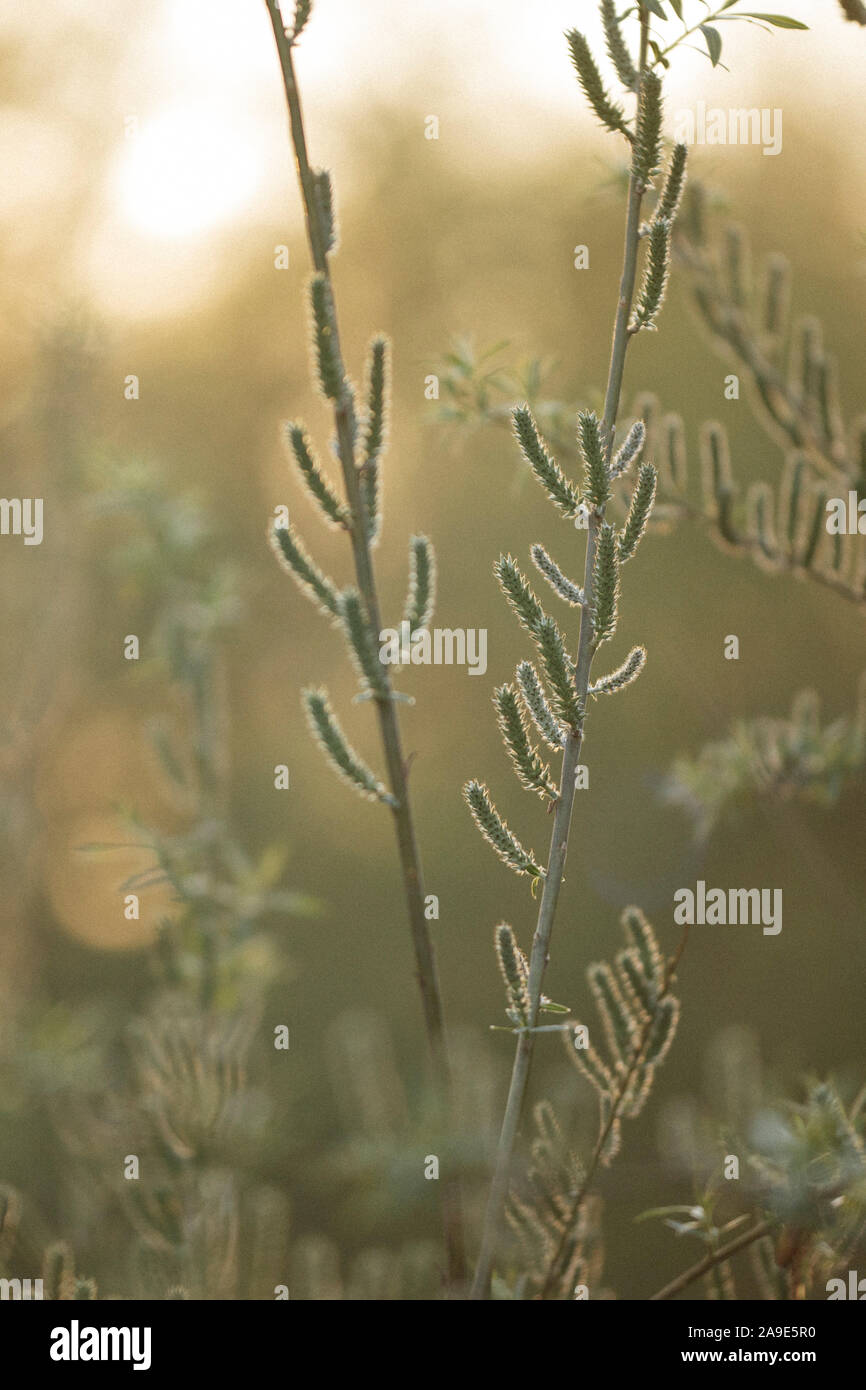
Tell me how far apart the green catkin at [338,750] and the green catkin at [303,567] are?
44 mm

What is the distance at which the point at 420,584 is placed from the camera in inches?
21.4

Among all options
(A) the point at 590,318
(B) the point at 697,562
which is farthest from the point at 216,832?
(A) the point at 590,318

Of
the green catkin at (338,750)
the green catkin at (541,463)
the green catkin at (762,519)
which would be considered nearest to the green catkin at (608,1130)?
the green catkin at (338,750)

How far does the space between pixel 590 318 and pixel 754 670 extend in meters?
0.71

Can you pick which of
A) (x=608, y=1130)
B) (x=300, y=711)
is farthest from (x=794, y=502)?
(x=300, y=711)

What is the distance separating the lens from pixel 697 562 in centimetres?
182

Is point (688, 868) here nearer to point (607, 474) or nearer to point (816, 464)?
point (816, 464)

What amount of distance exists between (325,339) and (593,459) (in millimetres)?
132

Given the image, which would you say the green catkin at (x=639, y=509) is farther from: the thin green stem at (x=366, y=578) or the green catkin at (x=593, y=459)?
the thin green stem at (x=366, y=578)

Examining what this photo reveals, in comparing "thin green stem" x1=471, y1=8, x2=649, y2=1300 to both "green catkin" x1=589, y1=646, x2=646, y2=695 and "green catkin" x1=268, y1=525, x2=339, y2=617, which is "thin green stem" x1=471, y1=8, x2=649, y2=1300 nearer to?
"green catkin" x1=589, y1=646, x2=646, y2=695

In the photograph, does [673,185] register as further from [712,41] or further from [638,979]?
[638,979]

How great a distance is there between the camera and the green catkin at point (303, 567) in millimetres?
518

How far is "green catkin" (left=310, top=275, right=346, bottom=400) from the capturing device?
1.55 feet
